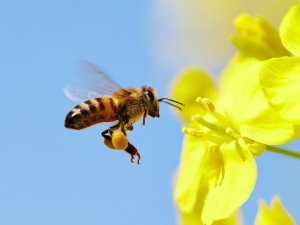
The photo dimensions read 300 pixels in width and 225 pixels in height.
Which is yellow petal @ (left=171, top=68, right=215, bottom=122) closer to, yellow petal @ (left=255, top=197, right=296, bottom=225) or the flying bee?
the flying bee

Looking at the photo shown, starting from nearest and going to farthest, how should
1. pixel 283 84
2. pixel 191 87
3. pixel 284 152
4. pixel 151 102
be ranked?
pixel 283 84 → pixel 284 152 → pixel 151 102 → pixel 191 87

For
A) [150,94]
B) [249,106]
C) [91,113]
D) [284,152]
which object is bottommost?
[284,152]

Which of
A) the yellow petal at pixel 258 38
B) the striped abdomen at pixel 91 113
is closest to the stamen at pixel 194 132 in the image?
the striped abdomen at pixel 91 113

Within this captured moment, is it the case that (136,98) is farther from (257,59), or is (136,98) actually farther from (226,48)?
(226,48)

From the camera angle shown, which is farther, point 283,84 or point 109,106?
point 109,106

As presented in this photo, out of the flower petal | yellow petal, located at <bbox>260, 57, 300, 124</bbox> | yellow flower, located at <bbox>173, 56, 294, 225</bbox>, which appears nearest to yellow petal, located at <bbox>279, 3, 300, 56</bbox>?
yellow petal, located at <bbox>260, 57, 300, 124</bbox>

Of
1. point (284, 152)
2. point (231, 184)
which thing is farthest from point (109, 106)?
point (284, 152)

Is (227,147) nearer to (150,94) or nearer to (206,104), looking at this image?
(206,104)
